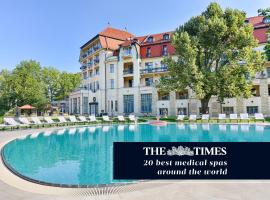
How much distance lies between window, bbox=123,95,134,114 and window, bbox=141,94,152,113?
198 cm

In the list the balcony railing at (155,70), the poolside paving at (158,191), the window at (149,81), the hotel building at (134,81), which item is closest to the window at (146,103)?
the hotel building at (134,81)

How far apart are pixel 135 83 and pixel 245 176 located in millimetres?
37527

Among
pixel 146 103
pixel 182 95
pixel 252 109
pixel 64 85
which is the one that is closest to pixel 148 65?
pixel 146 103

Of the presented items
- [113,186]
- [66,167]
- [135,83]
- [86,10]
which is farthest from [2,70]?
[113,186]

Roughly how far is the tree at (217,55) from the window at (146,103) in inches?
398

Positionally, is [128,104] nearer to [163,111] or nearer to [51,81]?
[163,111]

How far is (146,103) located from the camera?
39.8 meters

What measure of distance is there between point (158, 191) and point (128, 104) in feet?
120

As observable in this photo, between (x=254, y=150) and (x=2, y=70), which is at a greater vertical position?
(x=2, y=70)

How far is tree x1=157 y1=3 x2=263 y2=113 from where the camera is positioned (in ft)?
87.4

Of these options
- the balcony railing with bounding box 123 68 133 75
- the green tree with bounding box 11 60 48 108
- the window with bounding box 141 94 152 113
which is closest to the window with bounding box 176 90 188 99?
the window with bounding box 141 94 152 113

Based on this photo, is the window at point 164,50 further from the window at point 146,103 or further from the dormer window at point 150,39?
the window at point 146,103

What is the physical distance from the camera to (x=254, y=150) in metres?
3.96

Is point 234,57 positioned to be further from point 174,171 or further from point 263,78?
point 174,171
